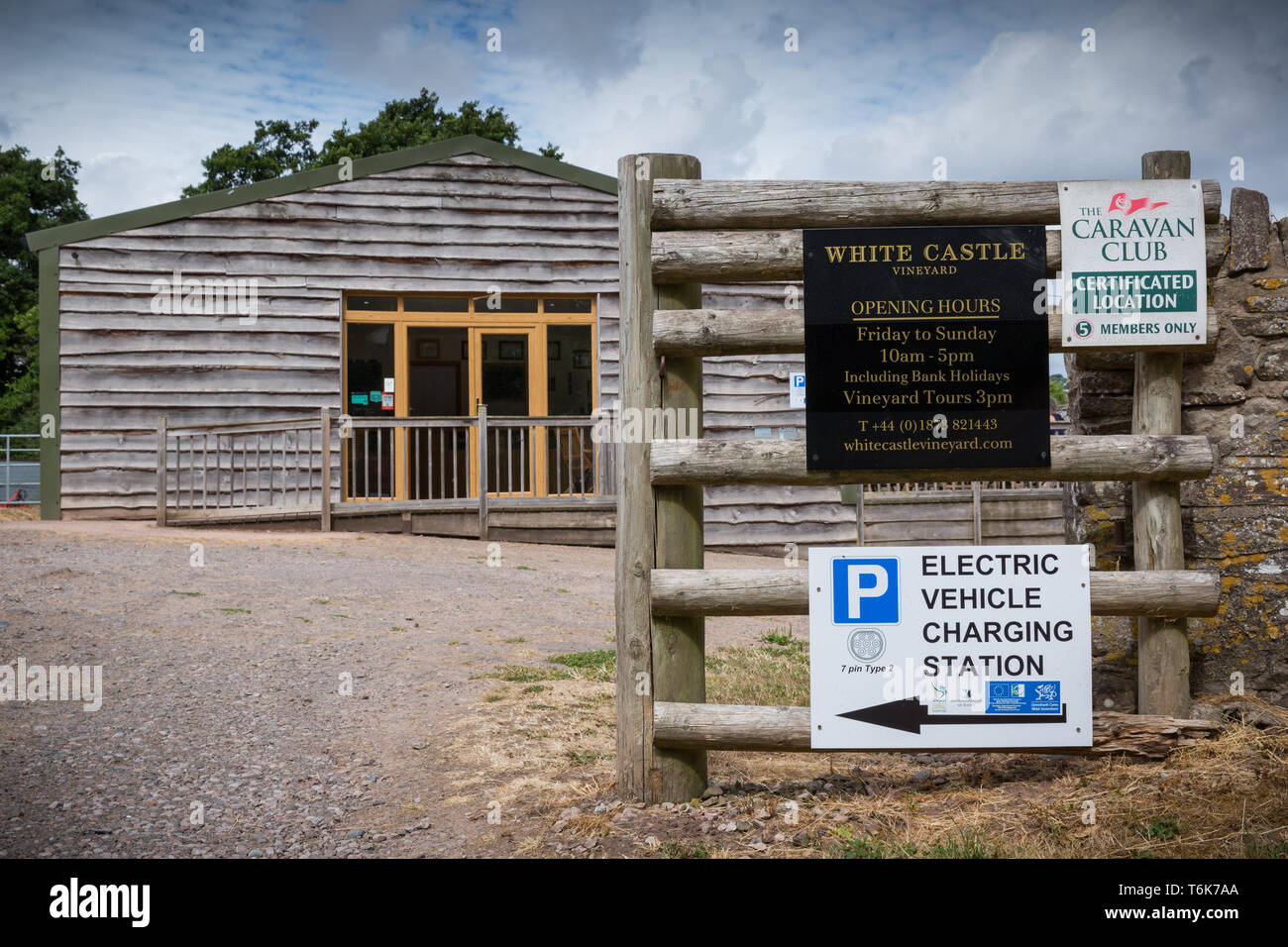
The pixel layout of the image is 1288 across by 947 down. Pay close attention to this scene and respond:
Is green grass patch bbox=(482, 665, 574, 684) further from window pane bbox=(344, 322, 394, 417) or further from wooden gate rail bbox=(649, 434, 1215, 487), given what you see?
window pane bbox=(344, 322, 394, 417)

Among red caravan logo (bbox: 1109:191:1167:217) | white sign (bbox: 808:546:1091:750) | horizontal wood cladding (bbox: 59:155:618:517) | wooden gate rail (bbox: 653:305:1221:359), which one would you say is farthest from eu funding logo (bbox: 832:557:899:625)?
horizontal wood cladding (bbox: 59:155:618:517)

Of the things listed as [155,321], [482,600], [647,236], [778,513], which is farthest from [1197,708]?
[155,321]

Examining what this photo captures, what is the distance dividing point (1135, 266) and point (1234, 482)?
1.19 metres

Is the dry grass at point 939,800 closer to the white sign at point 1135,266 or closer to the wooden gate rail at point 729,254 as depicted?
the white sign at point 1135,266

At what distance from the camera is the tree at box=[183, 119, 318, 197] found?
38.2m

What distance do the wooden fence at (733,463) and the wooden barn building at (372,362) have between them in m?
9.26

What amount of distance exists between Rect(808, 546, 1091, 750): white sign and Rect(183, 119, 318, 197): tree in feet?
127

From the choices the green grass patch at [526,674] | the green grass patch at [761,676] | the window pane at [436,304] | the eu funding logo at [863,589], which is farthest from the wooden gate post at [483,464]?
the eu funding logo at [863,589]

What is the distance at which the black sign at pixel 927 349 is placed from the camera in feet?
13.1

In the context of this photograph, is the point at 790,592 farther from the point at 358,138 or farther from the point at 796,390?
the point at 358,138
